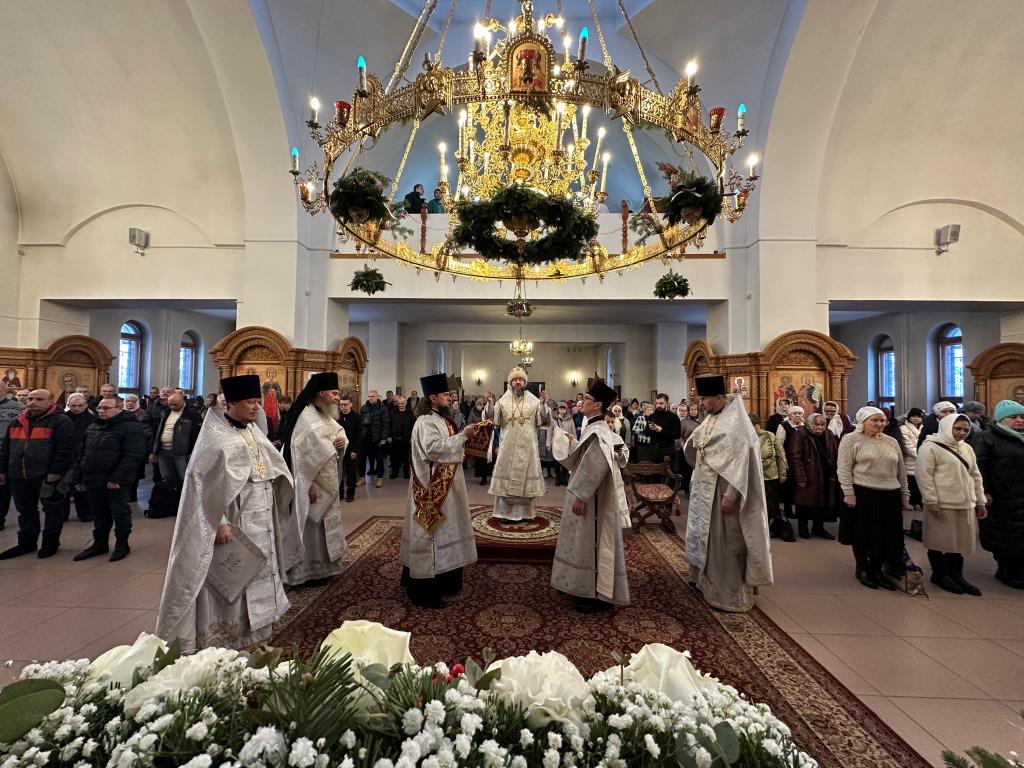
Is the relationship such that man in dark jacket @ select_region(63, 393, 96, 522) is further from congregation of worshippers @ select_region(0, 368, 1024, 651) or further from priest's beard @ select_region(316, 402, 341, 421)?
priest's beard @ select_region(316, 402, 341, 421)

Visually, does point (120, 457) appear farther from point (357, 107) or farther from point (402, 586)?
point (357, 107)

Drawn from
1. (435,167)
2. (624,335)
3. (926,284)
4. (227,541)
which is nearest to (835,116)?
(926,284)

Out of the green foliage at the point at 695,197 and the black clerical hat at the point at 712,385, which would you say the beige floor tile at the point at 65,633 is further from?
the green foliage at the point at 695,197

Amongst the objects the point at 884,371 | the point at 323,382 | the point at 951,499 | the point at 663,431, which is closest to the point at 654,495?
the point at 663,431

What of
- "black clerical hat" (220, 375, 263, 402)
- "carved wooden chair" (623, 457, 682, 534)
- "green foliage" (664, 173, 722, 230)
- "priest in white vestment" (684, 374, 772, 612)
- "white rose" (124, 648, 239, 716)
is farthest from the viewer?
"carved wooden chair" (623, 457, 682, 534)

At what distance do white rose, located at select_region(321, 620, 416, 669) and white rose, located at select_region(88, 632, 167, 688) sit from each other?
1.10 feet

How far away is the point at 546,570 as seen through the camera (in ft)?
16.3

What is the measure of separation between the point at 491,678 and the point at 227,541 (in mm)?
2751

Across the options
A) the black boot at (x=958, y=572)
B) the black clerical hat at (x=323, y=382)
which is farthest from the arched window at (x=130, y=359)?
the black boot at (x=958, y=572)

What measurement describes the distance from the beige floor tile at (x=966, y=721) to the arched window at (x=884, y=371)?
49.1 feet

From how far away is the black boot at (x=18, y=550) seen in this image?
5.06m

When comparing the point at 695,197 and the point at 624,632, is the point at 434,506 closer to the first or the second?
the point at 624,632

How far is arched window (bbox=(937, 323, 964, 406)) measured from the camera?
1312cm

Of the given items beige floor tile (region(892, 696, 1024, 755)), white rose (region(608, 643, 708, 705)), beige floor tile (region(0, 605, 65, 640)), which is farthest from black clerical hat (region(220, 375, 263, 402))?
beige floor tile (region(892, 696, 1024, 755))
